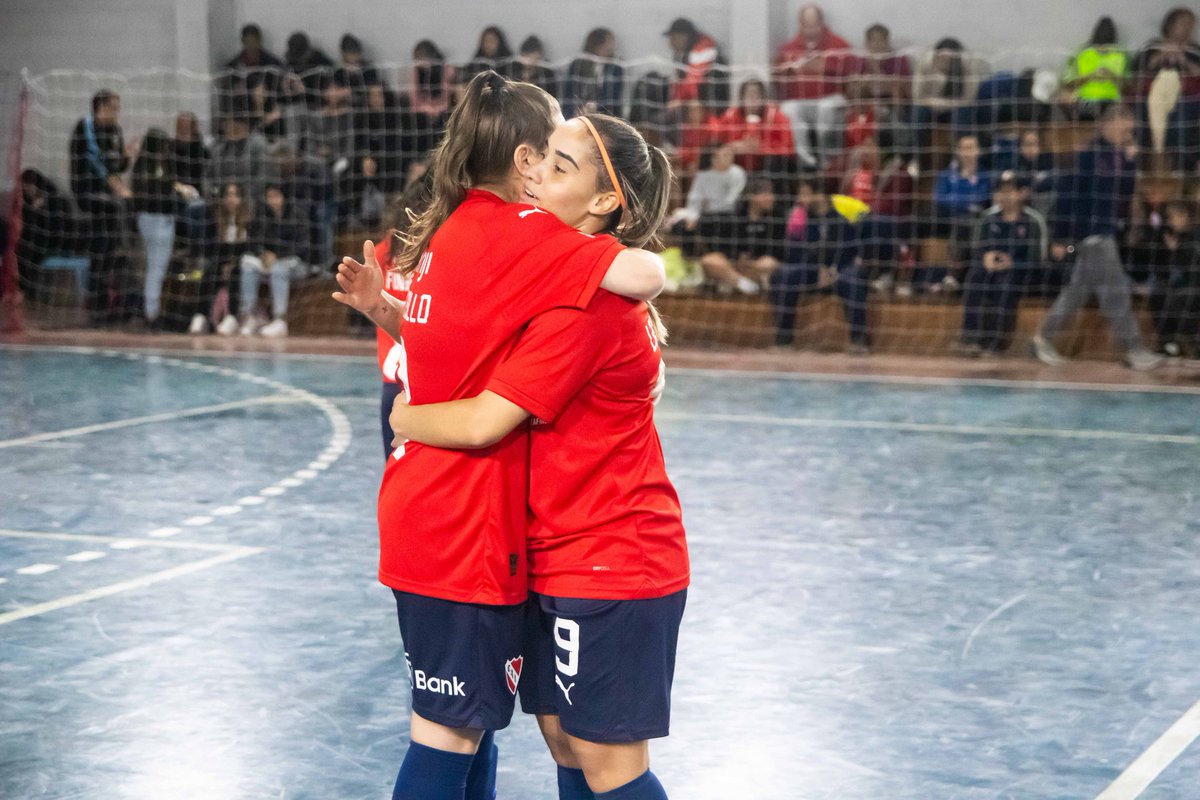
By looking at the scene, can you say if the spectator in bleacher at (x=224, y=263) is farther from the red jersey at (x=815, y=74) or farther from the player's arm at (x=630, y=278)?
the player's arm at (x=630, y=278)

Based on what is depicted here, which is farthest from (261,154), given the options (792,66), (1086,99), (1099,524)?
(1099,524)

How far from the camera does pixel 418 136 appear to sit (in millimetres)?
14422

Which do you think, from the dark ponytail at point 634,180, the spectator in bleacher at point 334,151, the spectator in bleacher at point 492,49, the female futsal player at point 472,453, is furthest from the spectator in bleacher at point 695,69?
the female futsal player at point 472,453

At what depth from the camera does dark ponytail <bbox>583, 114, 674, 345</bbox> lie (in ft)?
8.42

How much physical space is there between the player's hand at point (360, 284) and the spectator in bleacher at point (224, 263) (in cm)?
1158

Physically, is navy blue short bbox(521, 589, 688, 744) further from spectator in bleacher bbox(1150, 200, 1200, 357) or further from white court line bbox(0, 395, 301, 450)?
spectator in bleacher bbox(1150, 200, 1200, 357)

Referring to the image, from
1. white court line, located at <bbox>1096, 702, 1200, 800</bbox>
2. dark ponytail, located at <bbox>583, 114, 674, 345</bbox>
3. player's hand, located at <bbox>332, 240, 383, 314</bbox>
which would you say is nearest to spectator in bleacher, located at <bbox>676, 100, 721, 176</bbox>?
white court line, located at <bbox>1096, 702, 1200, 800</bbox>

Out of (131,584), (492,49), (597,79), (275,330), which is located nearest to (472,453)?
(131,584)

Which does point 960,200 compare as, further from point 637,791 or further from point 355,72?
point 637,791

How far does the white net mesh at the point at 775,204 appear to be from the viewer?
1195cm

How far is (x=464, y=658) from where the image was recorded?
253cm

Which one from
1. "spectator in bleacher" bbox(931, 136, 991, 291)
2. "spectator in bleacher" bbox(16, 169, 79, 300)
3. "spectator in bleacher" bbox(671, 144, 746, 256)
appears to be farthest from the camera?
"spectator in bleacher" bbox(16, 169, 79, 300)

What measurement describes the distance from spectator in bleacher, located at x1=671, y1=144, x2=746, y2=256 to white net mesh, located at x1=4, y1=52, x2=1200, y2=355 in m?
0.02

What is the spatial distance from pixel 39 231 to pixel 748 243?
750 cm
